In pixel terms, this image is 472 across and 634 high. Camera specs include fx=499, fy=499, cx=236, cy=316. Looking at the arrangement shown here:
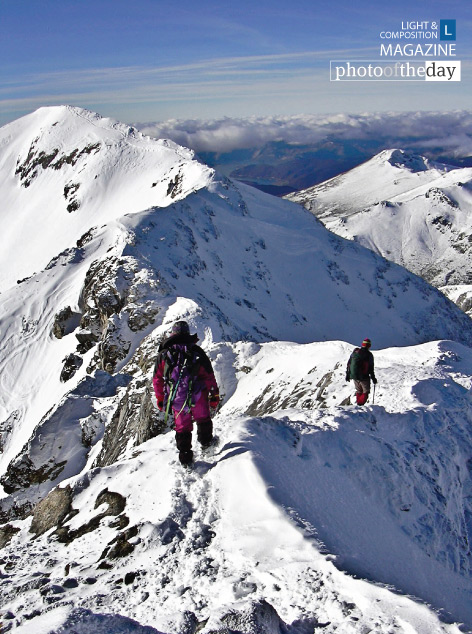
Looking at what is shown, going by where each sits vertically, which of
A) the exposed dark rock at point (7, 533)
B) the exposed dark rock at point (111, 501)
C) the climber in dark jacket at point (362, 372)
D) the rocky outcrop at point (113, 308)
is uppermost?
the rocky outcrop at point (113, 308)

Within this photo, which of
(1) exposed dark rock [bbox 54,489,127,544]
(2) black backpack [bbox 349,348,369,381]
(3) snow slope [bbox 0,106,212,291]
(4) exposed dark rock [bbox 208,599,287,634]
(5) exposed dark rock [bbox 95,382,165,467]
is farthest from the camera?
(3) snow slope [bbox 0,106,212,291]

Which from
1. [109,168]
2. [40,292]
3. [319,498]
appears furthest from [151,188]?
[319,498]

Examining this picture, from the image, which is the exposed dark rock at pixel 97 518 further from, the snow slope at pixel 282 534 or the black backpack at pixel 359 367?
the black backpack at pixel 359 367

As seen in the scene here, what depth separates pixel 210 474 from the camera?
9.60 m

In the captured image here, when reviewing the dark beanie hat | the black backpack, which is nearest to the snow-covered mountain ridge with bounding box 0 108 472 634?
the black backpack

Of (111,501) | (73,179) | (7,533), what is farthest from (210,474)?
(73,179)

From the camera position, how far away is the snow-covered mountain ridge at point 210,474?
Result: 6.80m

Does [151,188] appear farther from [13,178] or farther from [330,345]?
[330,345]

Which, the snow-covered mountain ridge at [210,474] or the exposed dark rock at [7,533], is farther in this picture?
the exposed dark rock at [7,533]

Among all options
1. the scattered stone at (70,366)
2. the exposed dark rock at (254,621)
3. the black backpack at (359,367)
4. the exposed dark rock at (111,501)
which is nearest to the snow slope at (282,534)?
the exposed dark rock at (254,621)

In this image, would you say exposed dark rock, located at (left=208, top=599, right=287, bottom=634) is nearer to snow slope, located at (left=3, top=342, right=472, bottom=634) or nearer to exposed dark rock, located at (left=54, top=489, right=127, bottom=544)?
snow slope, located at (left=3, top=342, right=472, bottom=634)

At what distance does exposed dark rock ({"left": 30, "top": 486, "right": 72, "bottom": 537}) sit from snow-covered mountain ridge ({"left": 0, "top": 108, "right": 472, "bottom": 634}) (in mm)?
52

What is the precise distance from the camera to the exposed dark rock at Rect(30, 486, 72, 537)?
10094 mm

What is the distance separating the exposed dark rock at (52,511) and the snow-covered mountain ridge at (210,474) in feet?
0.17
